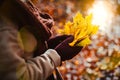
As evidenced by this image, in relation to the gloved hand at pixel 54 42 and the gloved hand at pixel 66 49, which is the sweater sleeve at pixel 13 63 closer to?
the gloved hand at pixel 66 49

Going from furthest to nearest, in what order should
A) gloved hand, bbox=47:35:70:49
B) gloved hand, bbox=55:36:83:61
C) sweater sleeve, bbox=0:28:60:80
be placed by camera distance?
gloved hand, bbox=47:35:70:49, gloved hand, bbox=55:36:83:61, sweater sleeve, bbox=0:28:60:80

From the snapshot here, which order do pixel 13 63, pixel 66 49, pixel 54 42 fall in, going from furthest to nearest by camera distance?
1. pixel 54 42
2. pixel 66 49
3. pixel 13 63

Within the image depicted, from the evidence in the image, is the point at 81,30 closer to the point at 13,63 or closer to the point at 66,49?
the point at 66,49

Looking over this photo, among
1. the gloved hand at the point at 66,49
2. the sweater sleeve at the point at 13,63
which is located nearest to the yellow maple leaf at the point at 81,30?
the gloved hand at the point at 66,49

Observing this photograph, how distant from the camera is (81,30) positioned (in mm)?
2230

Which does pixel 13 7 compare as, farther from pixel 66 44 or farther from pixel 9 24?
pixel 66 44

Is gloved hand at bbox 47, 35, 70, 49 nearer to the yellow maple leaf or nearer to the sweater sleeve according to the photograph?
the yellow maple leaf

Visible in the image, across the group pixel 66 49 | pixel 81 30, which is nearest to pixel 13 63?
pixel 66 49

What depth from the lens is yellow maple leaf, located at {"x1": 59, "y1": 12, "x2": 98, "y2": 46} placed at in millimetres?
2207

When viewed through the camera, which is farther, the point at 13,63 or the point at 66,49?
the point at 66,49

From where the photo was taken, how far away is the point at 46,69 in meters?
2.02

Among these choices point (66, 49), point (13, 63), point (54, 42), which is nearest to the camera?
point (13, 63)

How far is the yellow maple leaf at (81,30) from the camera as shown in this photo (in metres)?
2.21

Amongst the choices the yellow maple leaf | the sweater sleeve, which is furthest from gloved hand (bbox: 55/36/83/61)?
the sweater sleeve
